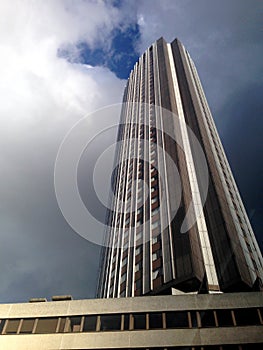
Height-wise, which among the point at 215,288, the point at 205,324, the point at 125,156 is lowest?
the point at 205,324

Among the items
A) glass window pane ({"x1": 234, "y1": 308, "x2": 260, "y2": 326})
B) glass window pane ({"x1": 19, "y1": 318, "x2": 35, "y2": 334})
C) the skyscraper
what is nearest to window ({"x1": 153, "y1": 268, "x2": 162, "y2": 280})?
the skyscraper

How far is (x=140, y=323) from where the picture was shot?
949 inches

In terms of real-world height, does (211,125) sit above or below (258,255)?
above

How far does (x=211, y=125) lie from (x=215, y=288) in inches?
1800

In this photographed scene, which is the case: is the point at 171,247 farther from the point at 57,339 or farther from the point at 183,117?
the point at 183,117

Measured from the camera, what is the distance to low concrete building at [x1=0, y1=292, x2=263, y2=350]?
22.5 metres

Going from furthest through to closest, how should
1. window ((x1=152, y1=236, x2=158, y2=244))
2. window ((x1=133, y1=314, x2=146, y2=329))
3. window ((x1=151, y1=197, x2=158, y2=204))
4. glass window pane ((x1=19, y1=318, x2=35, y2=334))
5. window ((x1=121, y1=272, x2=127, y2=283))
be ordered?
window ((x1=151, y1=197, x2=158, y2=204))
window ((x1=121, y1=272, x2=127, y2=283))
window ((x1=152, y1=236, x2=158, y2=244))
glass window pane ((x1=19, y1=318, x2=35, y2=334))
window ((x1=133, y1=314, x2=146, y2=329))

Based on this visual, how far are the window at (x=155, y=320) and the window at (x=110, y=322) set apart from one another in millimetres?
2529

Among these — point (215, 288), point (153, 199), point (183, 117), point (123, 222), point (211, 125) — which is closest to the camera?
point (215, 288)

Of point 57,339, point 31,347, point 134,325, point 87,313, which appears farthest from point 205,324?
point 31,347

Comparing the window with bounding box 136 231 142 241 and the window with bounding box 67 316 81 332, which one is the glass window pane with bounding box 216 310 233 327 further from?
the window with bounding box 136 231 142 241

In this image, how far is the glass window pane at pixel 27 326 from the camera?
25156 mm

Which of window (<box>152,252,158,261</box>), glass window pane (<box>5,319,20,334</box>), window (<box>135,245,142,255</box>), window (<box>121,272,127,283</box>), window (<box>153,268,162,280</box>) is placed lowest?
glass window pane (<box>5,319,20,334</box>)

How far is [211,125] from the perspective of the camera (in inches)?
2869
